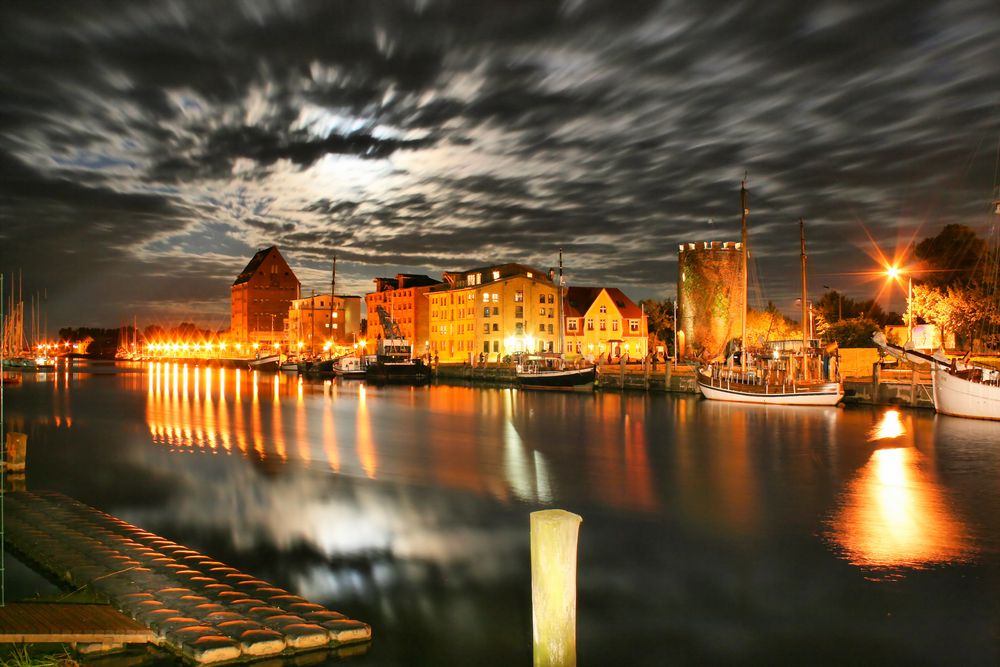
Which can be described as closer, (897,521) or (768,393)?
(897,521)

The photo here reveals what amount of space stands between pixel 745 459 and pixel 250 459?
17.1 metres

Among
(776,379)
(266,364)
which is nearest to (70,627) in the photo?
(776,379)

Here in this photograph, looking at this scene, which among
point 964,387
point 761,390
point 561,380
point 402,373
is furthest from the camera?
point 402,373

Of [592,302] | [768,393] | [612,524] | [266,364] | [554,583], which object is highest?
[592,302]

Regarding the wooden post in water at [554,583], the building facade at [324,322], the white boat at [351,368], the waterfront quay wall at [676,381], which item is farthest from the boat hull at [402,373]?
the wooden post in water at [554,583]

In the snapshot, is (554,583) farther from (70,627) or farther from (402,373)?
(402,373)

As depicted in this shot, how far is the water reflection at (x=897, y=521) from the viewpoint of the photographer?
42.4 feet

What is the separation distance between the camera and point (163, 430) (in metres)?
34.8

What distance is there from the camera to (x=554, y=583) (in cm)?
642

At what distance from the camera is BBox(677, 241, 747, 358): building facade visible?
7350 cm

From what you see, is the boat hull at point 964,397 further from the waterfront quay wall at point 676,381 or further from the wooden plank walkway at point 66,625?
the wooden plank walkway at point 66,625

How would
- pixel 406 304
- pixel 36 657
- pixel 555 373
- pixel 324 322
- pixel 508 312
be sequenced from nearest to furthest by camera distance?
1. pixel 36 657
2. pixel 555 373
3. pixel 508 312
4. pixel 406 304
5. pixel 324 322

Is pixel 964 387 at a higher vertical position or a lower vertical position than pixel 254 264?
lower

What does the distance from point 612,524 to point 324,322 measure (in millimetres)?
145796
